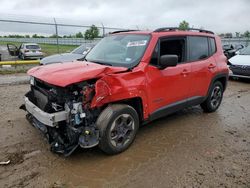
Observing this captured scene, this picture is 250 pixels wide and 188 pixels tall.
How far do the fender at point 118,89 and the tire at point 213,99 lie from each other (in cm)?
240

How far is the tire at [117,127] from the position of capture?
336cm

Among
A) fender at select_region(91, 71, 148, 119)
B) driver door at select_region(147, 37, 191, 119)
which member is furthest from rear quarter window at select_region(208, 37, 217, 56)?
fender at select_region(91, 71, 148, 119)

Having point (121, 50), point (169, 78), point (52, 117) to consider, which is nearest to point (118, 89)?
point (52, 117)

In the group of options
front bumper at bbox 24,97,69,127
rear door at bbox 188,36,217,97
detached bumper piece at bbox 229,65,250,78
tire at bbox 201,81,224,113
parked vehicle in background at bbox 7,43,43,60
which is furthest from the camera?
parked vehicle in background at bbox 7,43,43,60

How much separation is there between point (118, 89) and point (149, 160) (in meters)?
1.18

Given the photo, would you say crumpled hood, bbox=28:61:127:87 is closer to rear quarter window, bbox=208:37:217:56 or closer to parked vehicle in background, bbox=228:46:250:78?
rear quarter window, bbox=208:37:217:56

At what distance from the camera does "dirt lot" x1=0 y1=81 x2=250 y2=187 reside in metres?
3.04

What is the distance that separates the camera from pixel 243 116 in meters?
5.68

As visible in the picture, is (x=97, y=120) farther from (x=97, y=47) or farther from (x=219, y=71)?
(x=219, y=71)

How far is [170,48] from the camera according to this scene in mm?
4453

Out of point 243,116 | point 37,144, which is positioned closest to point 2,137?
point 37,144

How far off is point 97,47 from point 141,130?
1.94 m

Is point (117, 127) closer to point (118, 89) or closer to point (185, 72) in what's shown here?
point (118, 89)

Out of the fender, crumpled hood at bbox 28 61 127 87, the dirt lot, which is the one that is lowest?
the dirt lot
